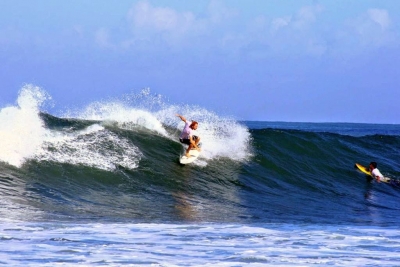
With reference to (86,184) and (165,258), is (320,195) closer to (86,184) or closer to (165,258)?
(86,184)

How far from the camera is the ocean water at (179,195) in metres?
8.70

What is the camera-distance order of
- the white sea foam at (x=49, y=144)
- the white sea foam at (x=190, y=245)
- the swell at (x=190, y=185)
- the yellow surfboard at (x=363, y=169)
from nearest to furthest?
the white sea foam at (x=190, y=245), the swell at (x=190, y=185), the white sea foam at (x=49, y=144), the yellow surfboard at (x=363, y=169)

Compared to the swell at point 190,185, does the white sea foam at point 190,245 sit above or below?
below

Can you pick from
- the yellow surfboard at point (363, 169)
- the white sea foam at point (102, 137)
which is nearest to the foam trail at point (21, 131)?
the white sea foam at point (102, 137)

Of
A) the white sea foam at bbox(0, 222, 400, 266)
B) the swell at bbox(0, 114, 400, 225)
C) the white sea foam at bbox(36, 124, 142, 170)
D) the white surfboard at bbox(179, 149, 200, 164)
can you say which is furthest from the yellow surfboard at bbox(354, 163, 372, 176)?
the white sea foam at bbox(0, 222, 400, 266)

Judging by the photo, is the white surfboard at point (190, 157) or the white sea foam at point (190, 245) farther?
the white surfboard at point (190, 157)

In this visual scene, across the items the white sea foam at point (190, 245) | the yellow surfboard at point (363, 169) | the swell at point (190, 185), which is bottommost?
the white sea foam at point (190, 245)

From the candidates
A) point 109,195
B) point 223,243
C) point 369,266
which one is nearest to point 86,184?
point 109,195

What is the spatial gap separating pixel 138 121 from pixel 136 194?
6.47m

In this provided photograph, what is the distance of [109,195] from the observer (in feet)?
45.6

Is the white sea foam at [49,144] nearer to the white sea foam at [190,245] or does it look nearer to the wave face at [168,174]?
the wave face at [168,174]

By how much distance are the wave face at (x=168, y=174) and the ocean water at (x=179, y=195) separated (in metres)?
0.03

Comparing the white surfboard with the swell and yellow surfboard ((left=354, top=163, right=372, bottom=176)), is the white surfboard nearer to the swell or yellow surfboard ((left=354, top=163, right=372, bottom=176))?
the swell

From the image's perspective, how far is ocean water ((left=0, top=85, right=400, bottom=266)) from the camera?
870 centimetres
